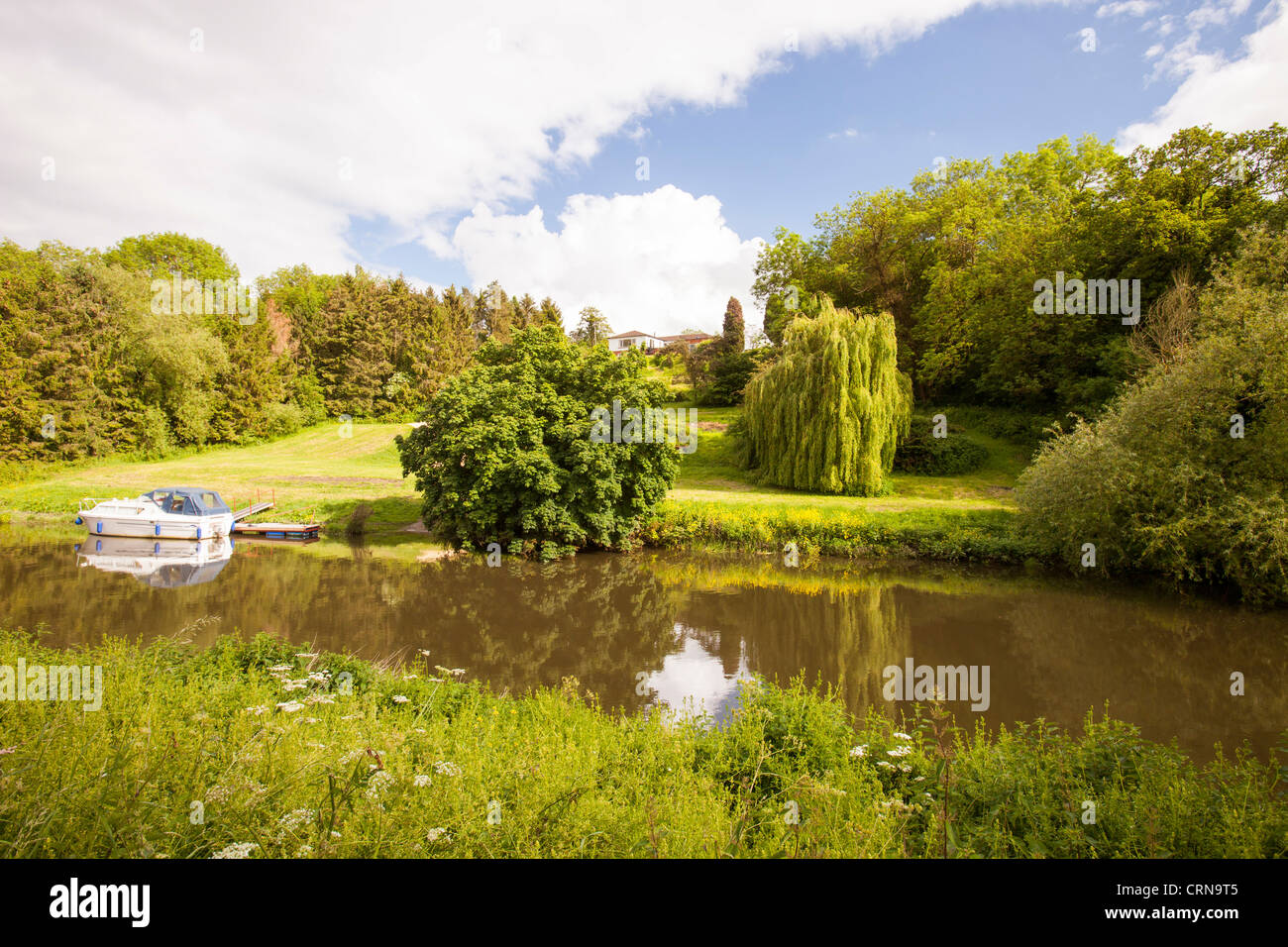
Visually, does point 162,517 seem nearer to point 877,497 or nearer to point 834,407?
point 834,407

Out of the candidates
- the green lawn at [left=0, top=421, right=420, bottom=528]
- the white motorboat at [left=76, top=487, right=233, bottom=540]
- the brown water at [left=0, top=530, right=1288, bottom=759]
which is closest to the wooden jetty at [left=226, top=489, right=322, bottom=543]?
the white motorboat at [left=76, top=487, right=233, bottom=540]

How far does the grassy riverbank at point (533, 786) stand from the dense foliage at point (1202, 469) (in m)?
9.51

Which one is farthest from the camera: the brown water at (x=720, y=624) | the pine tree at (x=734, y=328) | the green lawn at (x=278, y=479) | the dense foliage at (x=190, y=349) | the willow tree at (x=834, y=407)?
the pine tree at (x=734, y=328)

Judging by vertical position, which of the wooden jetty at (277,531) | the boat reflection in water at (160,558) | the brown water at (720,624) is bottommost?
the brown water at (720,624)

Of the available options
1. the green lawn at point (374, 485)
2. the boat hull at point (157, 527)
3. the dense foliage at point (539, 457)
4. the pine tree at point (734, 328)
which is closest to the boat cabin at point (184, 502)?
the boat hull at point (157, 527)

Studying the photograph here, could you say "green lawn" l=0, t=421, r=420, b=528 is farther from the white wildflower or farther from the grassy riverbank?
the white wildflower

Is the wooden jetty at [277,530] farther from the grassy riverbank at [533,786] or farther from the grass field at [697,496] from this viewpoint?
the grassy riverbank at [533,786]

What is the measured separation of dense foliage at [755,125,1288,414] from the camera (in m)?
24.3

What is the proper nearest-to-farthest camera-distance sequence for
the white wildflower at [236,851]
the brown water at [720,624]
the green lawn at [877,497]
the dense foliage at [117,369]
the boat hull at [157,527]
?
1. the white wildflower at [236,851]
2. the brown water at [720,624]
3. the boat hull at [157,527]
4. the green lawn at [877,497]
5. the dense foliage at [117,369]

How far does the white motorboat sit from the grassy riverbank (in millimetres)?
13652

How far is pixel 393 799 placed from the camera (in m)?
3.92

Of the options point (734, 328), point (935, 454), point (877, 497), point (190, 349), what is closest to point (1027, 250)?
point (935, 454)

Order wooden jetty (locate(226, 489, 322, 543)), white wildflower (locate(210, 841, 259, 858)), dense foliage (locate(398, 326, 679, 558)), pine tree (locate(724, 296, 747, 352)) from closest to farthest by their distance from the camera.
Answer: white wildflower (locate(210, 841, 259, 858)), dense foliage (locate(398, 326, 679, 558)), wooden jetty (locate(226, 489, 322, 543)), pine tree (locate(724, 296, 747, 352))

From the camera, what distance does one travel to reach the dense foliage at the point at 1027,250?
958 inches
